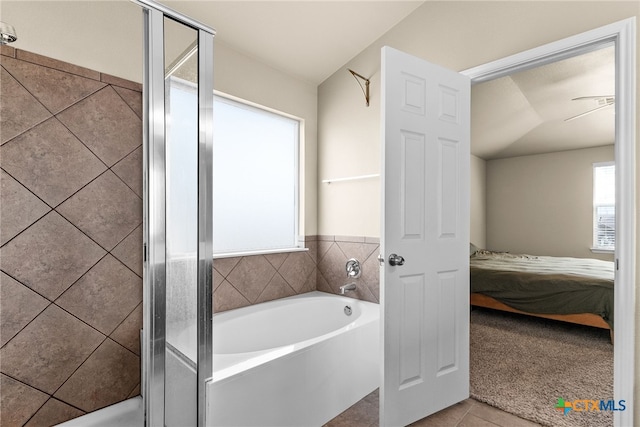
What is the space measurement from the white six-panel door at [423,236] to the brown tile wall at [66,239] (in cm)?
132

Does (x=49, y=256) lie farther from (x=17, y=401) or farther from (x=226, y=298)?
(x=226, y=298)

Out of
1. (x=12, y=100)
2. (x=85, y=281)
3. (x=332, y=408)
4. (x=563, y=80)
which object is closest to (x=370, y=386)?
(x=332, y=408)

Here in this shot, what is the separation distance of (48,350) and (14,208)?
66 centimetres

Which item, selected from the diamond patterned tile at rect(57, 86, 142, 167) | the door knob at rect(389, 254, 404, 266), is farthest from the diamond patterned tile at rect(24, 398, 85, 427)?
the door knob at rect(389, 254, 404, 266)

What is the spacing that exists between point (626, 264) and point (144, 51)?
93.2 inches

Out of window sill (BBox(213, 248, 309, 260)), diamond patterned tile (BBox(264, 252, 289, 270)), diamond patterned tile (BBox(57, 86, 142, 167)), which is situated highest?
diamond patterned tile (BBox(57, 86, 142, 167))

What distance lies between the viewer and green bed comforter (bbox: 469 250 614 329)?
3391 millimetres

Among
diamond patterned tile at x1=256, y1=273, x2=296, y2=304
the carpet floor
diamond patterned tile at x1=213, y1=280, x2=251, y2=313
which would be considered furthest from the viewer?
diamond patterned tile at x1=256, y1=273, x2=296, y2=304

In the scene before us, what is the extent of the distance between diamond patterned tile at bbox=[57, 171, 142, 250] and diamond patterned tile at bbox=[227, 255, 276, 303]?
91 centimetres

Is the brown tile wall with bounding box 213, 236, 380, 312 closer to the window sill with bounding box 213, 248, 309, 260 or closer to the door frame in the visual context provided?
the window sill with bounding box 213, 248, 309, 260

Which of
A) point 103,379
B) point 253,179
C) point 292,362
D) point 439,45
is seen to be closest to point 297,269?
point 253,179

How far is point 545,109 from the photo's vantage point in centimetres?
448

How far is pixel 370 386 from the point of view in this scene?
2311 millimetres

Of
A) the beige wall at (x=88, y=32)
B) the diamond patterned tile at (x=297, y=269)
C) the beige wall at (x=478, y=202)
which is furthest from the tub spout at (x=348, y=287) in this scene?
the beige wall at (x=478, y=202)
